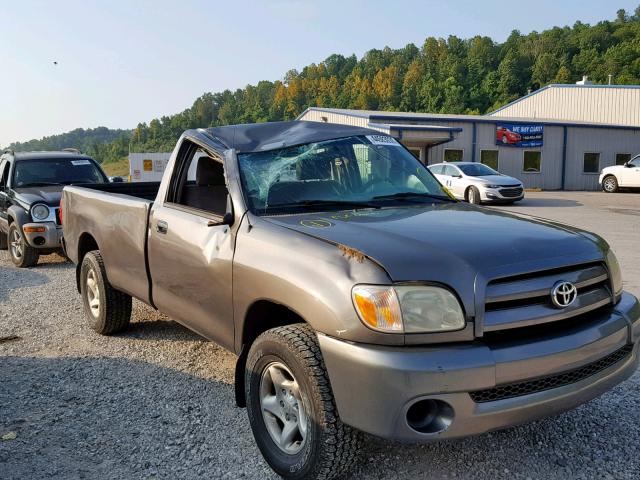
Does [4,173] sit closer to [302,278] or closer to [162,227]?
[162,227]

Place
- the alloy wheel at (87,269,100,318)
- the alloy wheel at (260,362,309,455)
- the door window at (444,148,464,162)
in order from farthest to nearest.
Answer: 1. the door window at (444,148,464,162)
2. the alloy wheel at (87,269,100,318)
3. the alloy wheel at (260,362,309,455)

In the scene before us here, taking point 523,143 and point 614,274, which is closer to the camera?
point 614,274

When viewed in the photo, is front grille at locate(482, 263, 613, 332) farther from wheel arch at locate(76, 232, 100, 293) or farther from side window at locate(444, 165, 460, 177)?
A: side window at locate(444, 165, 460, 177)

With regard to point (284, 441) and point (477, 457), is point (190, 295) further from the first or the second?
point (477, 457)

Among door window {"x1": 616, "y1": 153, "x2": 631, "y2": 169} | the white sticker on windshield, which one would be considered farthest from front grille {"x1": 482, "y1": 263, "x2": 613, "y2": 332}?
door window {"x1": 616, "y1": 153, "x2": 631, "y2": 169}

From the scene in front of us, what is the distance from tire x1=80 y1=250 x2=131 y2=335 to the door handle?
1.27 m

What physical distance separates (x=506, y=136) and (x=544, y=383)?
3195 cm

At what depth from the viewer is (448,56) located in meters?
114

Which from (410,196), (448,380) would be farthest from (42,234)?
(448,380)

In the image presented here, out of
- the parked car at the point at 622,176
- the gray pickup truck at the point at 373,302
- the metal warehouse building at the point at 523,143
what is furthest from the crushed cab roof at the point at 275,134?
the metal warehouse building at the point at 523,143

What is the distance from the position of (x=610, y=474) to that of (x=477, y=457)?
65 centimetres

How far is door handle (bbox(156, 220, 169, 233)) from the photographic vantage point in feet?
13.6

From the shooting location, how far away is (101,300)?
17.6ft

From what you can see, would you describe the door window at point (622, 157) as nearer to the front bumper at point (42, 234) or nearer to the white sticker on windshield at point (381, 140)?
the front bumper at point (42, 234)
